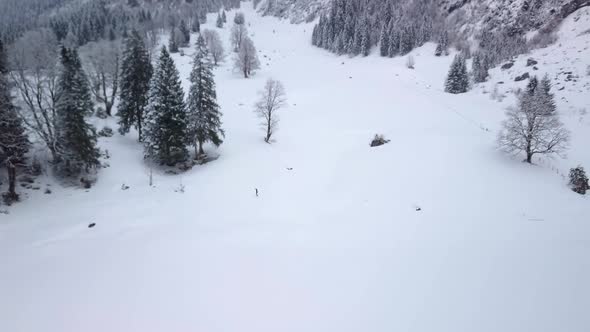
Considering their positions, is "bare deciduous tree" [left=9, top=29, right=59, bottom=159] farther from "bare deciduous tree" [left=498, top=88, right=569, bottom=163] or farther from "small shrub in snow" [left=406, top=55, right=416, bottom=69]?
"small shrub in snow" [left=406, top=55, right=416, bottom=69]

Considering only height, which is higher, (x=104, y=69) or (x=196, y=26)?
(x=196, y=26)

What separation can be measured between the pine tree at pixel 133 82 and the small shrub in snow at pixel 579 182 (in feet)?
125

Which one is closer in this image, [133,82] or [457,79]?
[133,82]

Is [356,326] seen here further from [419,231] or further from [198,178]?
[198,178]

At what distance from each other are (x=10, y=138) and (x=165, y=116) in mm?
10777

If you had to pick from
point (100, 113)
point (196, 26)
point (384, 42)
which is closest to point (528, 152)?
point (100, 113)

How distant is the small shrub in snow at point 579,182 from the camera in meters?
20.0

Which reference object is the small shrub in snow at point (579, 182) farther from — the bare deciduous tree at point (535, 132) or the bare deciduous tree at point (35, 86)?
the bare deciduous tree at point (35, 86)

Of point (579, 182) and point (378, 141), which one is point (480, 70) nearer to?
point (378, 141)

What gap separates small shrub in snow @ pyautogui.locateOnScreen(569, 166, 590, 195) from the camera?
65.7ft

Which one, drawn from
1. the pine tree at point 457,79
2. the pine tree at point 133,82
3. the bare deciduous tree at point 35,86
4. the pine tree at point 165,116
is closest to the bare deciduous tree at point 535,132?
the pine tree at point 457,79

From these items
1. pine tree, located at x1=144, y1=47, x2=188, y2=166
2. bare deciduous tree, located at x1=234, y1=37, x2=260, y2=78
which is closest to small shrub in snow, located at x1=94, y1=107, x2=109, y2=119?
pine tree, located at x1=144, y1=47, x2=188, y2=166

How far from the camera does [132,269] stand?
1108 cm

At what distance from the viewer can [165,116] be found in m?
27.0
